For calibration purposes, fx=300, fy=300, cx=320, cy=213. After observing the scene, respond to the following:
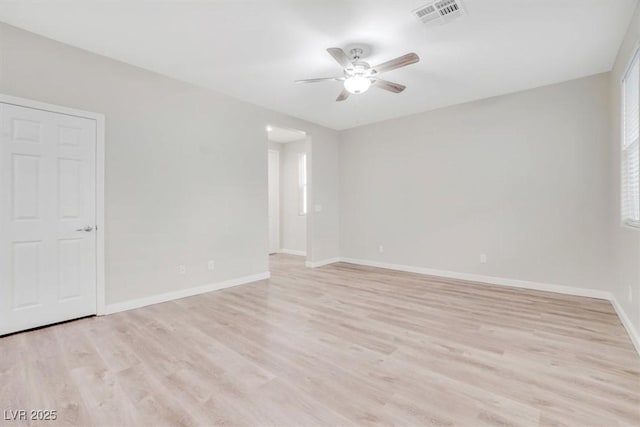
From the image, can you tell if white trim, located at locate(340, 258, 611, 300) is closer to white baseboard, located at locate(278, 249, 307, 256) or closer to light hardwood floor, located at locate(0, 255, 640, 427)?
light hardwood floor, located at locate(0, 255, 640, 427)

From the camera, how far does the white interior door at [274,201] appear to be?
766 cm

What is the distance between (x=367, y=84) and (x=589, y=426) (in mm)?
3039

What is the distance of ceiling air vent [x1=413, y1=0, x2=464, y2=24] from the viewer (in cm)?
239

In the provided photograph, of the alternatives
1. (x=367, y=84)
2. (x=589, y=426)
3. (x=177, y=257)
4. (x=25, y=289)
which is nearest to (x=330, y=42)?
(x=367, y=84)

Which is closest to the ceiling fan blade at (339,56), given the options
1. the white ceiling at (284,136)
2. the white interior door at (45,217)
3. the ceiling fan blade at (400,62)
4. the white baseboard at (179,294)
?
the ceiling fan blade at (400,62)

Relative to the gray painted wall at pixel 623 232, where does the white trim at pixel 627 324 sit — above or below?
below

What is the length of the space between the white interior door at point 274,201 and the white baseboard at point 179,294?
275cm

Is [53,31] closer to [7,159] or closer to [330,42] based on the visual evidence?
[7,159]

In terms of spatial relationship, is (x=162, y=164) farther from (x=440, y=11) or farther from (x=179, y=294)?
(x=440, y=11)

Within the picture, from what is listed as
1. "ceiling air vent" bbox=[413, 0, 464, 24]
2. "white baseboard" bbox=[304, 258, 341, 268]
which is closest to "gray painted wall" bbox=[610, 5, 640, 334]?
"ceiling air vent" bbox=[413, 0, 464, 24]

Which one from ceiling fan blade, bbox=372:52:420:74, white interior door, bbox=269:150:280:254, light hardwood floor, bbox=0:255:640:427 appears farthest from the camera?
white interior door, bbox=269:150:280:254

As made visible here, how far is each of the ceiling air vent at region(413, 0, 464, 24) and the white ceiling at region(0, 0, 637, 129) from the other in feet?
0.27

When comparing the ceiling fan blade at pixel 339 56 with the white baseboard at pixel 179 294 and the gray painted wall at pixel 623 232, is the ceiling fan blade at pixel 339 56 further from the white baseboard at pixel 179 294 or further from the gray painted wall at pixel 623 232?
the white baseboard at pixel 179 294

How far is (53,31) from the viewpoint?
9.21 feet
